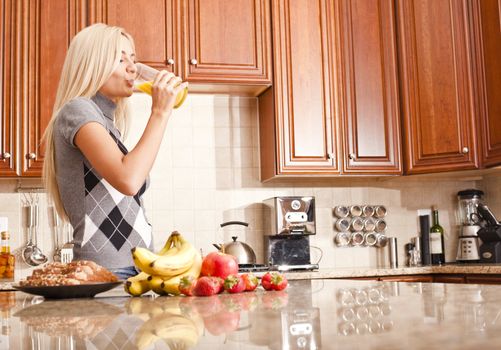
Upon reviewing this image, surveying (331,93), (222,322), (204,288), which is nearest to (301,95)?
(331,93)

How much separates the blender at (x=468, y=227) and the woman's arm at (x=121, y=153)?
2.55 metres

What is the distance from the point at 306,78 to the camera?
355 cm

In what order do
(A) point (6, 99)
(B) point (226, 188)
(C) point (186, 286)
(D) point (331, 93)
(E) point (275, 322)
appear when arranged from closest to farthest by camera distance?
(E) point (275, 322) < (C) point (186, 286) < (A) point (6, 99) < (D) point (331, 93) < (B) point (226, 188)

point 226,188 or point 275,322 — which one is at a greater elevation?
point 226,188

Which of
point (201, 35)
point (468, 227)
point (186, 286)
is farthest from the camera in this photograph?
point (468, 227)

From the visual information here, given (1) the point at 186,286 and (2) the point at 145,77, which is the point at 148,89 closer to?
(2) the point at 145,77

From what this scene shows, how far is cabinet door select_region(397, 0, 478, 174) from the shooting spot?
11.6 ft

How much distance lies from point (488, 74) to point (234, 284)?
8.69 ft

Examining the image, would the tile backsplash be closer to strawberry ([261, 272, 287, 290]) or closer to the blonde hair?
the blonde hair

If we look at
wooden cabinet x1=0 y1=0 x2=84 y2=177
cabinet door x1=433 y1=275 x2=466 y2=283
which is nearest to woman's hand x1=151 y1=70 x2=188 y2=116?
wooden cabinet x1=0 y1=0 x2=84 y2=177

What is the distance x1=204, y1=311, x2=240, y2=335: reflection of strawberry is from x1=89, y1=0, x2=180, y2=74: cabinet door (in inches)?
103

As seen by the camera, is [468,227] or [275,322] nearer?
[275,322]

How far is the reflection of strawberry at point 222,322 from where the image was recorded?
72 cm

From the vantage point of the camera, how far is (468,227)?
12.5ft
